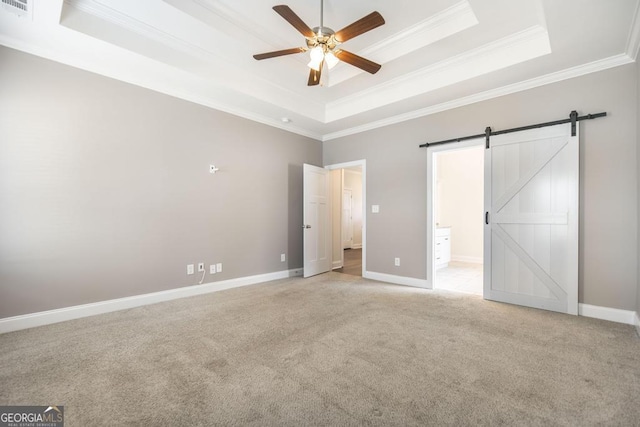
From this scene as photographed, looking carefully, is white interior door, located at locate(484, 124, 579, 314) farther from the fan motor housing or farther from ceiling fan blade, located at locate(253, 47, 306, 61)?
ceiling fan blade, located at locate(253, 47, 306, 61)

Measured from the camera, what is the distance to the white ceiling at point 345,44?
251 cm

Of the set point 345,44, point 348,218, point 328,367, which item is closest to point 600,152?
point 345,44

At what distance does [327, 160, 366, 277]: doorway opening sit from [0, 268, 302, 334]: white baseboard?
6.67 feet

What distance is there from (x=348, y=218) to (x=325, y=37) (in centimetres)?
758

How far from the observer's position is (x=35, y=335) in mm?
2562

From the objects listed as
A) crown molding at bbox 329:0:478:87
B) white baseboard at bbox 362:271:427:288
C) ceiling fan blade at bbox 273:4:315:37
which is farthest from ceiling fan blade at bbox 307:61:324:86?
white baseboard at bbox 362:271:427:288

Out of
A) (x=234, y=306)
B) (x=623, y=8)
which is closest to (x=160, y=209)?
(x=234, y=306)

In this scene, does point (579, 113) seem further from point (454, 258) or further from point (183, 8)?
point (454, 258)

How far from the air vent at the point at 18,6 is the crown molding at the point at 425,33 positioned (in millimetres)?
3213

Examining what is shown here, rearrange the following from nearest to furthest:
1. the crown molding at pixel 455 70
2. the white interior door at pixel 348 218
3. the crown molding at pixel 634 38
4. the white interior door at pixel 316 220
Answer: the crown molding at pixel 634 38 < the crown molding at pixel 455 70 < the white interior door at pixel 316 220 < the white interior door at pixel 348 218

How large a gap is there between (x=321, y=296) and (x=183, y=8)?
12.0 ft

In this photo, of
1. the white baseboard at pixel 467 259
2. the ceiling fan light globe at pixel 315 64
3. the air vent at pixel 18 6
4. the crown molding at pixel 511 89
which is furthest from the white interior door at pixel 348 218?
the air vent at pixel 18 6

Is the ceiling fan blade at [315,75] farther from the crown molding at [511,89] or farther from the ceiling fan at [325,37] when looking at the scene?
the crown molding at [511,89]

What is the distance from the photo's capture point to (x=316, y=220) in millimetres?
5281
